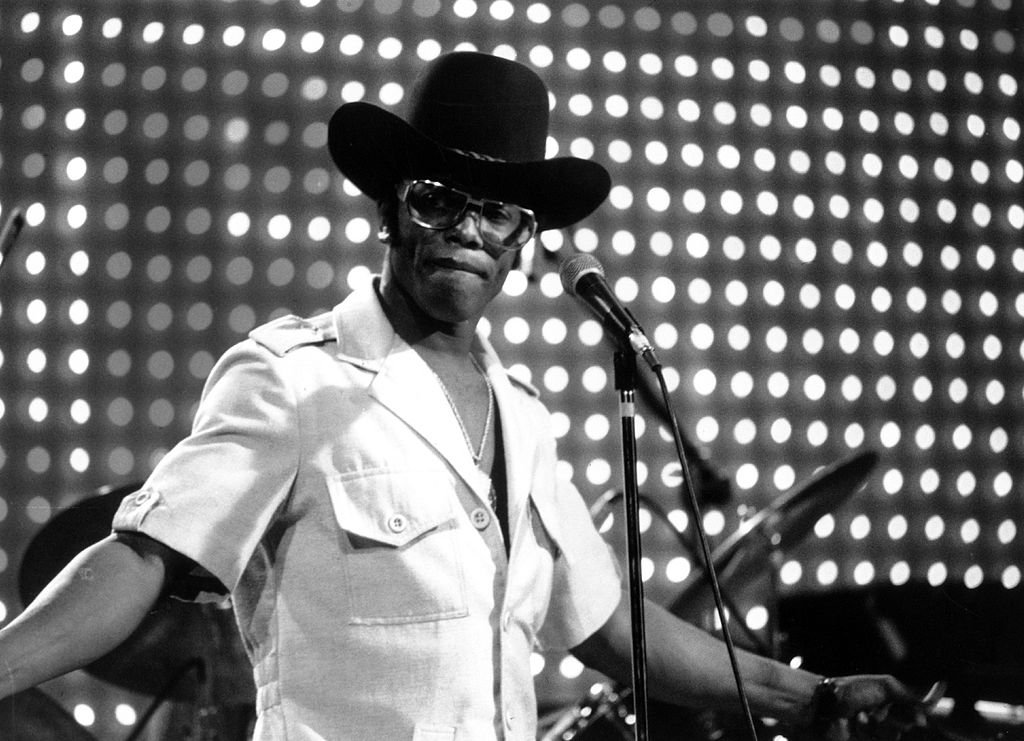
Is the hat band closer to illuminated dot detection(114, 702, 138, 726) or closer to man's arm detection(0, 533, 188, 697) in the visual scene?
man's arm detection(0, 533, 188, 697)

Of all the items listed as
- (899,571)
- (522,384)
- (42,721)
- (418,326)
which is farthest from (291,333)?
(899,571)

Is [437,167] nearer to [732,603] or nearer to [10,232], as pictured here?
[10,232]

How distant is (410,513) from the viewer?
4.51 feet

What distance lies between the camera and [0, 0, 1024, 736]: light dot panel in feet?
7.13

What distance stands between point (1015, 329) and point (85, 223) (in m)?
1.83

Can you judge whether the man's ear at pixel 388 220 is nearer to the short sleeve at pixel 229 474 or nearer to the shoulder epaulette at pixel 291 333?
the shoulder epaulette at pixel 291 333

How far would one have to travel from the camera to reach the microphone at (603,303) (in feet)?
4.24

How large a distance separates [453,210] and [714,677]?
0.72 m

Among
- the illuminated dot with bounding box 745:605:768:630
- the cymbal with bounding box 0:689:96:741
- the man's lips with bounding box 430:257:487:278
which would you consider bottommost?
the cymbal with bounding box 0:689:96:741

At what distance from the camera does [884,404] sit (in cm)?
230

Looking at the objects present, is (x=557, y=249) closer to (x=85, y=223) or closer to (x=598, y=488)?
(x=598, y=488)

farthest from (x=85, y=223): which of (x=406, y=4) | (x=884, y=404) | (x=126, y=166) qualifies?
(x=884, y=404)

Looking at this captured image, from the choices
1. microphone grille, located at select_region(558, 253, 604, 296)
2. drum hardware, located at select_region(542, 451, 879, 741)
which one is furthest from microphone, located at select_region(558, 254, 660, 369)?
drum hardware, located at select_region(542, 451, 879, 741)

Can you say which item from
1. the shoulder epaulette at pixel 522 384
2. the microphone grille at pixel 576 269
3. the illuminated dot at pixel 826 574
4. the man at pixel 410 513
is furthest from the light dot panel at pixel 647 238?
the microphone grille at pixel 576 269
